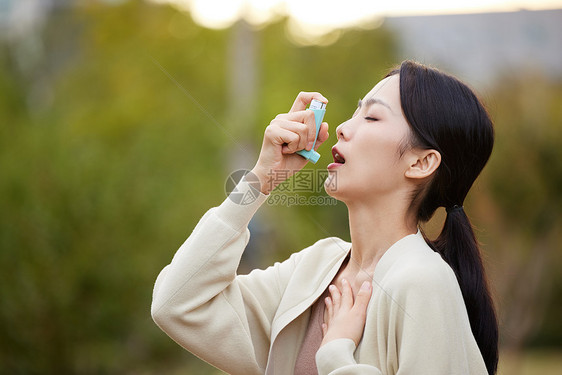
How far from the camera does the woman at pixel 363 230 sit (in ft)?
5.81

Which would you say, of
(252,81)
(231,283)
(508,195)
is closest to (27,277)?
(231,283)

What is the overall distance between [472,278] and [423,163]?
0.33 m

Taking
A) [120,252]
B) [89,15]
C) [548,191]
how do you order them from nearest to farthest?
[120,252] → [548,191] → [89,15]

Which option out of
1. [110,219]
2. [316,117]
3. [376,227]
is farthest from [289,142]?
[110,219]

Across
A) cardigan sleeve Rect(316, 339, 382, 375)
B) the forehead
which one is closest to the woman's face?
the forehead

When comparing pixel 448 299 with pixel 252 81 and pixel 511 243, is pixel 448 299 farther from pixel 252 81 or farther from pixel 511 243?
pixel 252 81

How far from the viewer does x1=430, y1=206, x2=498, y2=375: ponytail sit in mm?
1785

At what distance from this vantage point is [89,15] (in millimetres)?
11961

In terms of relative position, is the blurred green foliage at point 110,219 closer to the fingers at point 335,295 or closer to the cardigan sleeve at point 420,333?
the fingers at point 335,295

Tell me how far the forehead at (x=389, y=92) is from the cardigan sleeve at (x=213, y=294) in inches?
16.1

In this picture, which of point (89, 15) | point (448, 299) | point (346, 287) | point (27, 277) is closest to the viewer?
point (448, 299)

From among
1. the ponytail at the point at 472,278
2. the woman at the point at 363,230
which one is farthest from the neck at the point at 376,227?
the ponytail at the point at 472,278

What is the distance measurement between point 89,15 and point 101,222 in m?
8.02

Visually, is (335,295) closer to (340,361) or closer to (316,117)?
(340,361)
